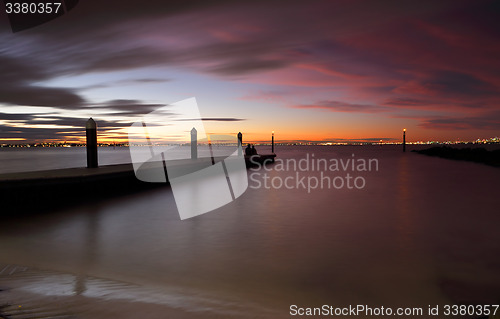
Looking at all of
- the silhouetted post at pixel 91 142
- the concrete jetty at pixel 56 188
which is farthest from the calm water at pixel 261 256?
the silhouetted post at pixel 91 142

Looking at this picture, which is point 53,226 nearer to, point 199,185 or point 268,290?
point 268,290

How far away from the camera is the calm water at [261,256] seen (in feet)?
14.0

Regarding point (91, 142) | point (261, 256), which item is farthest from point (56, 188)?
point (261, 256)

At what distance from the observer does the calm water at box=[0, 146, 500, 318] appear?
14.0 ft

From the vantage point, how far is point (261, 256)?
6.18 m

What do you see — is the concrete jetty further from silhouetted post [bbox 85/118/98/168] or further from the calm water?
silhouetted post [bbox 85/118/98/168]

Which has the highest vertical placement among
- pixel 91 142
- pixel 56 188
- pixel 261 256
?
pixel 91 142

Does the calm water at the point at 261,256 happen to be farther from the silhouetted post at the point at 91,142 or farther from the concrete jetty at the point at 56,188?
the silhouetted post at the point at 91,142

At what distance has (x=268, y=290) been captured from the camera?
4.54 m

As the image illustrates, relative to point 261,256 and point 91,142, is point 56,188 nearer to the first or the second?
point 91,142

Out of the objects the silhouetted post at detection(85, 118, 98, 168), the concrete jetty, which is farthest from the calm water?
the silhouetted post at detection(85, 118, 98, 168)

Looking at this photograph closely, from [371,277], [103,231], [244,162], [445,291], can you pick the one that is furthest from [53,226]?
[244,162]

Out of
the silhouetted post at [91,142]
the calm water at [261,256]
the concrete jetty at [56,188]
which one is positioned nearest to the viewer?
the calm water at [261,256]

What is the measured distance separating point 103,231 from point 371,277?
5332 millimetres
